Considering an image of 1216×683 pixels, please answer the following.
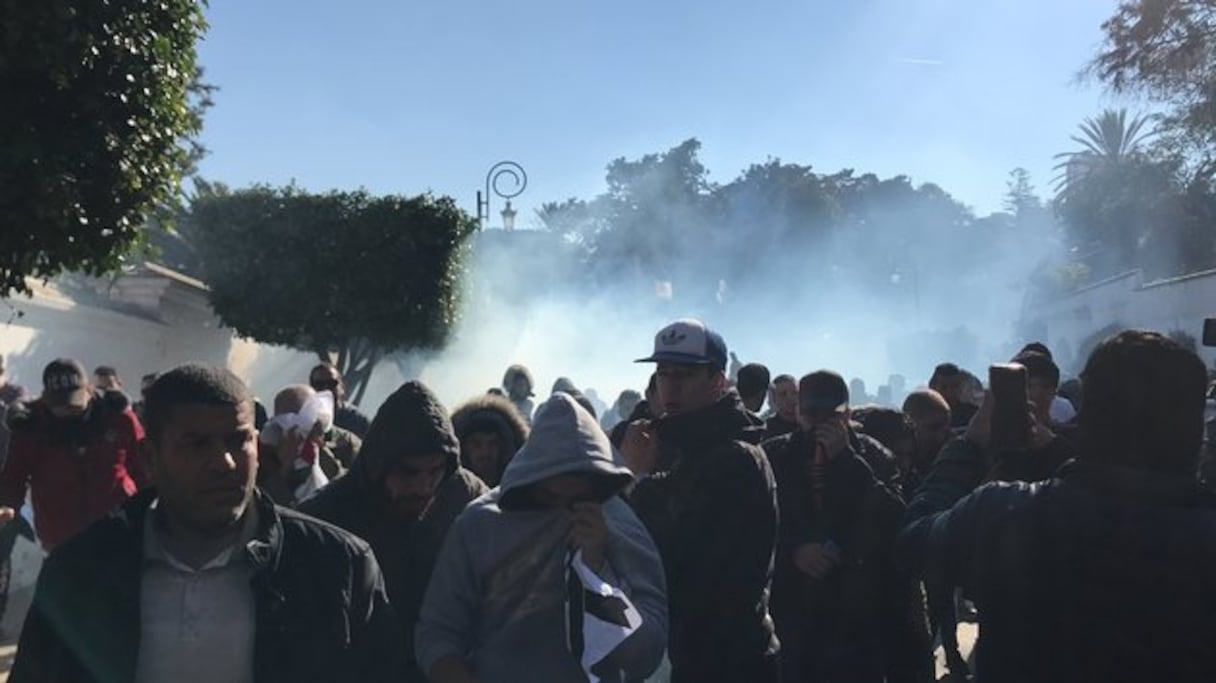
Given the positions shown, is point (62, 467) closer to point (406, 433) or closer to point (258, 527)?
point (406, 433)

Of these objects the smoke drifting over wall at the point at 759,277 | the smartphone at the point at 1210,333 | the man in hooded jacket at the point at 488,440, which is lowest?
the man in hooded jacket at the point at 488,440

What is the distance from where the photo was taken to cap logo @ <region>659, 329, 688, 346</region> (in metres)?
3.79

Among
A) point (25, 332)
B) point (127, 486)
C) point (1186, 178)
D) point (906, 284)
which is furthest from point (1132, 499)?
point (906, 284)

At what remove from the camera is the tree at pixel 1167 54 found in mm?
18516

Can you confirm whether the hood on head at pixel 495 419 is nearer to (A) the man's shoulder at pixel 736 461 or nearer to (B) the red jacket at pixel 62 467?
(A) the man's shoulder at pixel 736 461

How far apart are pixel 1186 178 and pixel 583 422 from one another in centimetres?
3981

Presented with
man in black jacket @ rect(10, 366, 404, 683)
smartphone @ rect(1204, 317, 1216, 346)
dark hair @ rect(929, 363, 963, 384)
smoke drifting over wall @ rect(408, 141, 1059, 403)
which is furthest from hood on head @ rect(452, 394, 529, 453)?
smoke drifting over wall @ rect(408, 141, 1059, 403)

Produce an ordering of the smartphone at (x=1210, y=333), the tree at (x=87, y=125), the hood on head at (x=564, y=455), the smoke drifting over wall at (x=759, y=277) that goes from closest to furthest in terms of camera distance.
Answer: the hood on head at (x=564, y=455)
the tree at (x=87, y=125)
the smartphone at (x=1210, y=333)
the smoke drifting over wall at (x=759, y=277)

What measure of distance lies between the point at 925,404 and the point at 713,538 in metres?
3.56

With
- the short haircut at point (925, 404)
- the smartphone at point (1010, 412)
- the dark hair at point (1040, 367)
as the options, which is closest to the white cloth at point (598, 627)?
the smartphone at point (1010, 412)

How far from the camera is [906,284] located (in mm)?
59406

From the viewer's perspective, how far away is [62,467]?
263 inches

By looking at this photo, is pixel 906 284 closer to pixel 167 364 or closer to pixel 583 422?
pixel 167 364

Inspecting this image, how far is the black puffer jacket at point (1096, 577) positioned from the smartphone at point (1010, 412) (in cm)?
48
